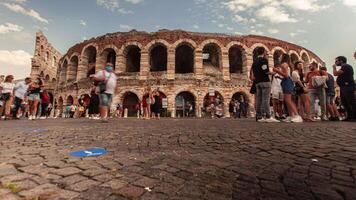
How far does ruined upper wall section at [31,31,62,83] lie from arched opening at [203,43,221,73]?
20557 mm

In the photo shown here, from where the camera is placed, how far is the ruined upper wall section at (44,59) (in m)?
28.0

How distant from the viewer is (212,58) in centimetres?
2236

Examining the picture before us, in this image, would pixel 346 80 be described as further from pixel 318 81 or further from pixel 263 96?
pixel 263 96

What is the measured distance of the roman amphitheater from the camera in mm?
18344

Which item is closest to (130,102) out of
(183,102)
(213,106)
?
(183,102)

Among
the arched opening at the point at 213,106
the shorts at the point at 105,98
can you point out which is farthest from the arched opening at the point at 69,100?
the shorts at the point at 105,98

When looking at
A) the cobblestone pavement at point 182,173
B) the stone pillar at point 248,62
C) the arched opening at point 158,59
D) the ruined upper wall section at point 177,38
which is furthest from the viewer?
the arched opening at point 158,59

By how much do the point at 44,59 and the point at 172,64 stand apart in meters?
22.9

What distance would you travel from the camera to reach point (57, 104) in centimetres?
2292

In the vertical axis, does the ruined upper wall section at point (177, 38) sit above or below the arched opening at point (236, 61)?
above

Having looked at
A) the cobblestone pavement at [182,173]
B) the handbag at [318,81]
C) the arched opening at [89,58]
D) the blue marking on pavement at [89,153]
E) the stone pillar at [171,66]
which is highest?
the arched opening at [89,58]

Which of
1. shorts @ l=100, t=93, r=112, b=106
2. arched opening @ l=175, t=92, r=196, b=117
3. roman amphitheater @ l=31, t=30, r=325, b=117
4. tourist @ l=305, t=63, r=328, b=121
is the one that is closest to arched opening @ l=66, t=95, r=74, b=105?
roman amphitheater @ l=31, t=30, r=325, b=117

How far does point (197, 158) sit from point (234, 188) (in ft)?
2.68

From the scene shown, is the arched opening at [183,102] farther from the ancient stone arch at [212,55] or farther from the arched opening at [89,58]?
the arched opening at [89,58]
